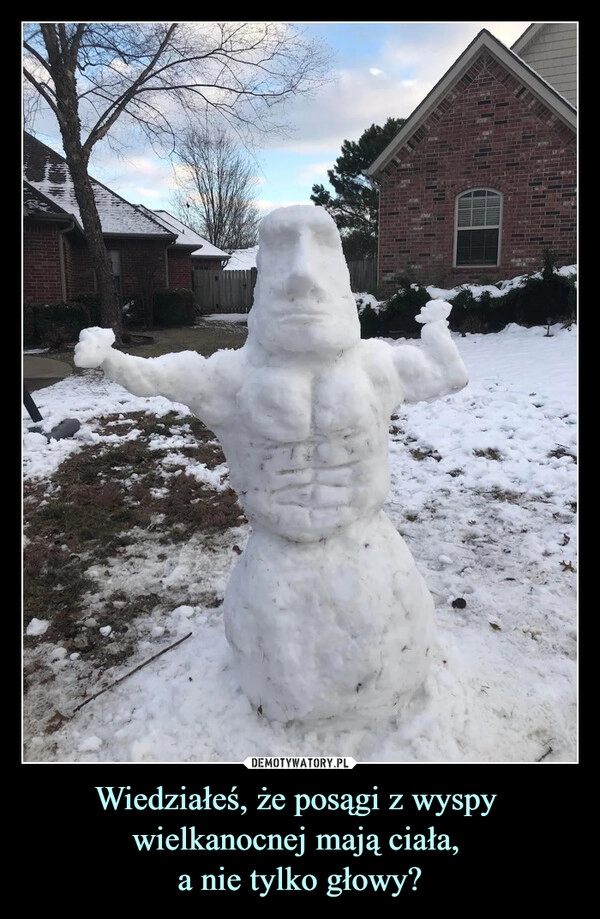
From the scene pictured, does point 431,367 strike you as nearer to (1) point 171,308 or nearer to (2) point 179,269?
(1) point 171,308

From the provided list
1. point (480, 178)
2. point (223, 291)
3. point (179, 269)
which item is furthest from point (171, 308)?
point (480, 178)

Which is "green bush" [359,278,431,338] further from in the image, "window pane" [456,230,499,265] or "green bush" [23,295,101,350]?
"green bush" [23,295,101,350]

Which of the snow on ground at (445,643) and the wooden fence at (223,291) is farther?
the wooden fence at (223,291)

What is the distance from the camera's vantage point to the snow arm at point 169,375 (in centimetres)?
238

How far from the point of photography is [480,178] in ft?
44.0

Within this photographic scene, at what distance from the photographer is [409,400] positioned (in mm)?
2613

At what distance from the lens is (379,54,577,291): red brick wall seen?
12820 millimetres

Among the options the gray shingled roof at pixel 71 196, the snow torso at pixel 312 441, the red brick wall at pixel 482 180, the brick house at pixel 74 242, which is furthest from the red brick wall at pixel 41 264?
the snow torso at pixel 312 441

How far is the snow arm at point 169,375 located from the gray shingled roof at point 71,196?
17128 millimetres

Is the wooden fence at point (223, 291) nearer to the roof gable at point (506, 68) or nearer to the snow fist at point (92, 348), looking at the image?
the roof gable at point (506, 68)

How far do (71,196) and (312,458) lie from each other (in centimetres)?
1871

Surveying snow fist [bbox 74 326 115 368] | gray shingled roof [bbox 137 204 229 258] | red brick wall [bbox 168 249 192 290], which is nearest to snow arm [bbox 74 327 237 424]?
snow fist [bbox 74 326 115 368]

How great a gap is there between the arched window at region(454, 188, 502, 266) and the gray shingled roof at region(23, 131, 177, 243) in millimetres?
9882

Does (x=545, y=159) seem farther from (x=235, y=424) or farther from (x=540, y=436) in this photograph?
(x=235, y=424)
